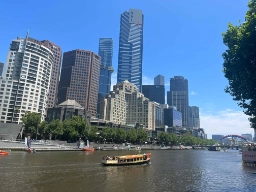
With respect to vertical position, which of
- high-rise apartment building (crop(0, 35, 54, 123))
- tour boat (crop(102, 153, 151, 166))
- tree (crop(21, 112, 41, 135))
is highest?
high-rise apartment building (crop(0, 35, 54, 123))

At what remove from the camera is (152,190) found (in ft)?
96.8

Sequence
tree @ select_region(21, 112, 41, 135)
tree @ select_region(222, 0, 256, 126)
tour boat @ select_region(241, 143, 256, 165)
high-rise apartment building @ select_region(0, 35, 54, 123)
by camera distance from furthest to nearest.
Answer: high-rise apartment building @ select_region(0, 35, 54, 123) < tree @ select_region(21, 112, 41, 135) < tour boat @ select_region(241, 143, 256, 165) < tree @ select_region(222, 0, 256, 126)

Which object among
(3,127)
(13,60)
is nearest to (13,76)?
(13,60)

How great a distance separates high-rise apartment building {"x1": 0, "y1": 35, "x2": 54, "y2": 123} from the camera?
167750 mm

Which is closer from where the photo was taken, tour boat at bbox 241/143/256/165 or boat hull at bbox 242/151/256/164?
boat hull at bbox 242/151/256/164

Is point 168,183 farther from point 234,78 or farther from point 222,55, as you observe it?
point 222,55

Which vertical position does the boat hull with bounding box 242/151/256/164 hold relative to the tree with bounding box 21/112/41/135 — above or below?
Answer: below

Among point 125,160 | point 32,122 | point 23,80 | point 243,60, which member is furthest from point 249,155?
point 23,80

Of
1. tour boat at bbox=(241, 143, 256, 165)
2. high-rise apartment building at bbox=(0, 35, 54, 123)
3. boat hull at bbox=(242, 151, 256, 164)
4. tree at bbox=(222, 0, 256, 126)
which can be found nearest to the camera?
tree at bbox=(222, 0, 256, 126)

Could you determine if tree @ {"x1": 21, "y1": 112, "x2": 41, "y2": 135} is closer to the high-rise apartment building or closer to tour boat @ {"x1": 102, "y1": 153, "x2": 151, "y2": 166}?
the high-rise apartment building

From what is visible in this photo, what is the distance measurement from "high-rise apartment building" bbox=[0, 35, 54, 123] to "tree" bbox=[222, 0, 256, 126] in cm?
16539

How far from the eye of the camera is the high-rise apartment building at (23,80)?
16775 cm

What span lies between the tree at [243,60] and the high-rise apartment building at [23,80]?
16539 centimetres

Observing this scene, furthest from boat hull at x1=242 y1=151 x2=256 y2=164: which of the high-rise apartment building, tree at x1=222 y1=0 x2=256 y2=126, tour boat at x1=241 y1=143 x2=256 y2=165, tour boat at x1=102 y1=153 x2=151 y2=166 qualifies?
the high-rise apartment building
